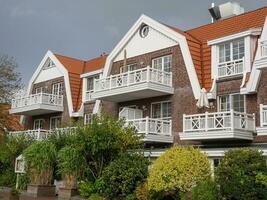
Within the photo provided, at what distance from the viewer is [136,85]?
2630cm

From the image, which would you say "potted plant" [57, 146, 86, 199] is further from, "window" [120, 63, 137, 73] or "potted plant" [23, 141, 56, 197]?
"window" [120, 63, 137, 73]

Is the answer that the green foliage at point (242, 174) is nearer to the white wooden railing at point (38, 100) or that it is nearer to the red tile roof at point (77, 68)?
the red tile roof at point (77, 68)

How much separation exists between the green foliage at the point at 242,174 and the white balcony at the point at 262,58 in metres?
5.08

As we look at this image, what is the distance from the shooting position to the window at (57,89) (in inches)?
1468

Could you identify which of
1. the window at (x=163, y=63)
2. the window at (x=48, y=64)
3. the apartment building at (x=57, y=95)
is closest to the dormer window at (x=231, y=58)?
the window at (x=163, y=63)

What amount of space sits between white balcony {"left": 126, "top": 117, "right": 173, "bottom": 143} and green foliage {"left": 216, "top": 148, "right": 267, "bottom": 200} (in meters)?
8.32

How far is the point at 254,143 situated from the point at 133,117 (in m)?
8.73

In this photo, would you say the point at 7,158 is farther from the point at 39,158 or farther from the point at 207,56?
the point at 207,56

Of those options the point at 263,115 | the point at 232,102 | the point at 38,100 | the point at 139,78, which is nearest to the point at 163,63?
the point at 139,78

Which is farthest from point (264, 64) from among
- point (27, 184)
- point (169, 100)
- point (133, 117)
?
point (27, 184)

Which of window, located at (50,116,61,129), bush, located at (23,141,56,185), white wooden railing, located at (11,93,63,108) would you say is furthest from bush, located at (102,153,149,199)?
window, located at (50,116,61,129)

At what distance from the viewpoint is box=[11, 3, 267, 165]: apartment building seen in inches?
870

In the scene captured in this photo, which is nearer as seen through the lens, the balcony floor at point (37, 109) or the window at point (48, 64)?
the balcony floor at point (37, 109)

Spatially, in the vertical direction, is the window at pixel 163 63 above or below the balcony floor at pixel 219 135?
above
